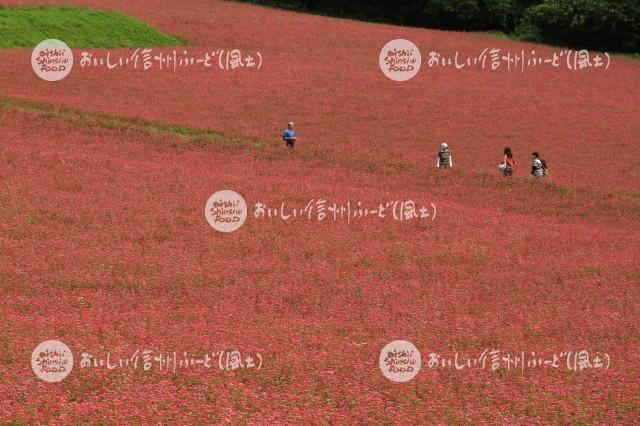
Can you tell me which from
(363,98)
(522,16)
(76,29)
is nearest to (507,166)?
(363,98)

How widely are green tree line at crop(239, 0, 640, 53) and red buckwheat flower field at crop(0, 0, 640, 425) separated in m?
22.0

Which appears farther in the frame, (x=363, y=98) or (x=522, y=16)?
(x=522, y=16)

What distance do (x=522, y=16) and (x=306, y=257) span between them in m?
55.7

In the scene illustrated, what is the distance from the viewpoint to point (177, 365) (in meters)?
14.2

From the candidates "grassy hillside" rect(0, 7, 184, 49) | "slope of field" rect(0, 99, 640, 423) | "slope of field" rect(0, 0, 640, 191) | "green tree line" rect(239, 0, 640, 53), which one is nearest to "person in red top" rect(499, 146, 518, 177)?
"slope of field" rect(0, 99, 640, 423)

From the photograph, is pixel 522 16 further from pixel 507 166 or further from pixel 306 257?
pixel 306 257

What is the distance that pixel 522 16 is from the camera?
71125mm

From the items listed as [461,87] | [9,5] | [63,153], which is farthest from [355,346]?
[9,5]

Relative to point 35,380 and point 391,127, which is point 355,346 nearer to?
point 35,380

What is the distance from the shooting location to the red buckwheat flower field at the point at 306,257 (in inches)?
536

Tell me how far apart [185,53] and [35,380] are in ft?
122

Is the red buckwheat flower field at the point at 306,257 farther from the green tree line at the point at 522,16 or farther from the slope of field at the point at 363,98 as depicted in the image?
the green tree line at the point at 522,16

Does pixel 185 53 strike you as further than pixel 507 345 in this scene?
Yes

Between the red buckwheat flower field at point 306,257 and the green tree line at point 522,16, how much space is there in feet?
72.1
